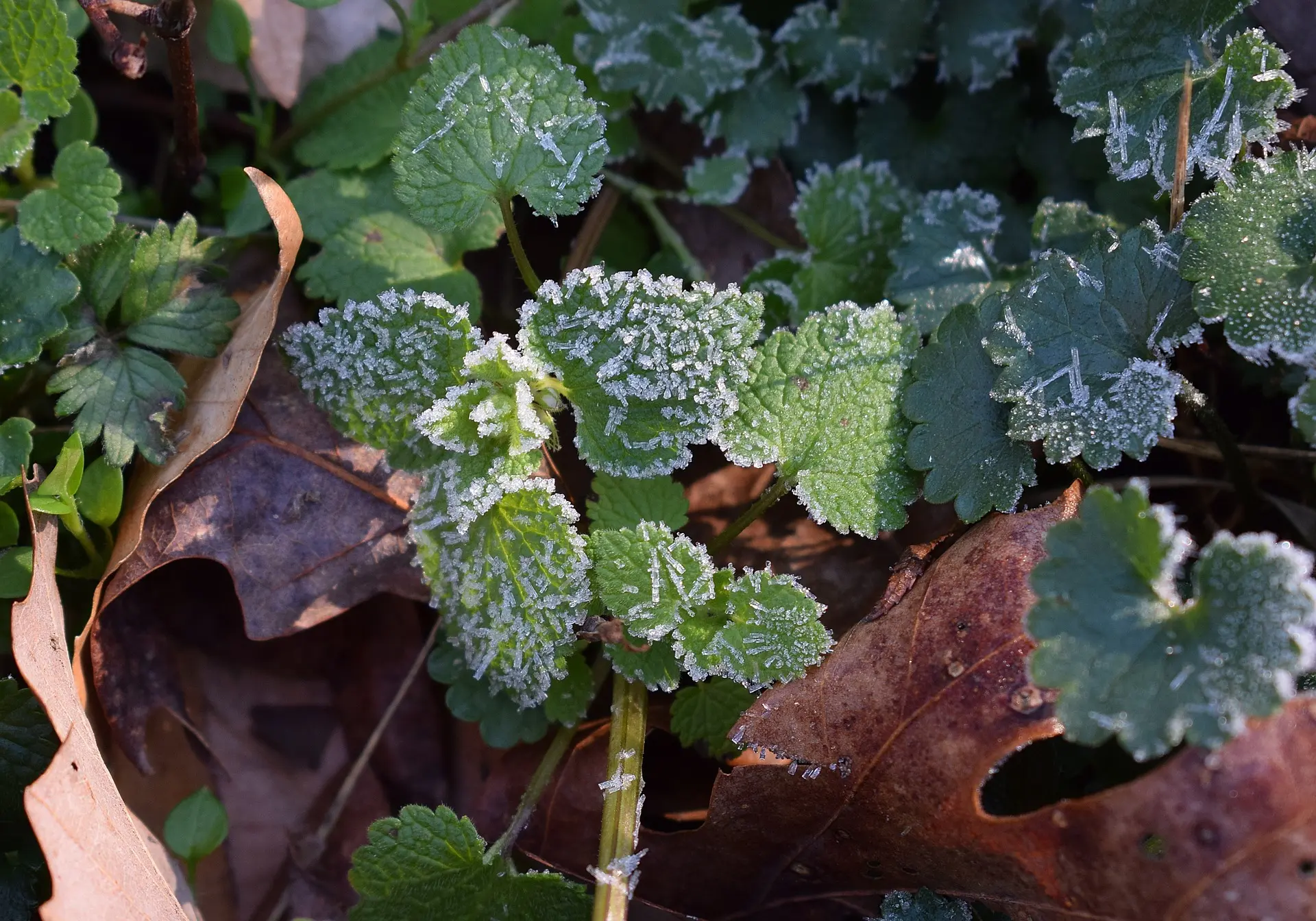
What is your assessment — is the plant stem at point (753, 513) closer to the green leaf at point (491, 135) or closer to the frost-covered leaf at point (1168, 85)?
the green leaf at point (491, 135)

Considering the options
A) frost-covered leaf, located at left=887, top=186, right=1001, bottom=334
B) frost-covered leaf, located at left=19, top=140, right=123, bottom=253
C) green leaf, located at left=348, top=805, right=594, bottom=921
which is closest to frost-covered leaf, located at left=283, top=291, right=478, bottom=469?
frost-covered leaf, located at left=19, top=140, right=123, bottom=253

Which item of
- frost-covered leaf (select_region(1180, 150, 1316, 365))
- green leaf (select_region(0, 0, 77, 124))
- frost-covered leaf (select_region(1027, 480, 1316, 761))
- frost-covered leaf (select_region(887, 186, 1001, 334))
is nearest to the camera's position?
frost-covered leaf (select_region(1027, 480, 1316, 761))

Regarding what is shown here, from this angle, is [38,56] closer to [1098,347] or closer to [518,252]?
[518,252]

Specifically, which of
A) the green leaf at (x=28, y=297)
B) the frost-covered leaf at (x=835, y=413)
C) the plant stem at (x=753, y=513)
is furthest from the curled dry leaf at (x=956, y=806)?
the green leaf at (x=28, y=297)

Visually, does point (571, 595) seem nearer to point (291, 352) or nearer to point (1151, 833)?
point (291, 352)

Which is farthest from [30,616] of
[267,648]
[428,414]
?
[428,414]

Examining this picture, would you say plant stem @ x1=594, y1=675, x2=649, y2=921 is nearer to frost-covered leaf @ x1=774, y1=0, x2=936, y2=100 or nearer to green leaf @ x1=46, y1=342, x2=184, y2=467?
green leaf @ x1=46, y1=342, x2=184, y2=467
